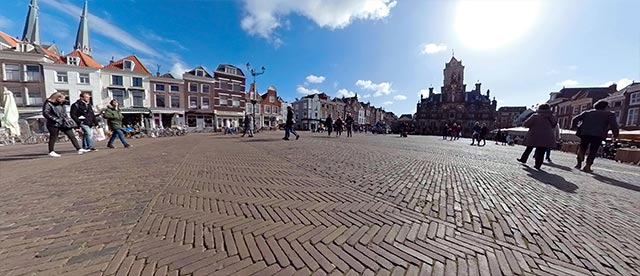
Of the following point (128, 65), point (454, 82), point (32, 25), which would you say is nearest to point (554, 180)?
point (128, 65)

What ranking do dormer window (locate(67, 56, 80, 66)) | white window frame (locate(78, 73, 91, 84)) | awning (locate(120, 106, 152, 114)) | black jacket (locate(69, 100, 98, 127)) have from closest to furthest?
black jacket (locate(69, 100, 98, 127)), dormer window (locate(67, 56, 80, 66)), white window frame (locate(78, 73, 91, 84)), awning (locate(120, 106, 152, 114))

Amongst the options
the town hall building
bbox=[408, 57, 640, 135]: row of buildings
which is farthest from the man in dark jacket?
the town hall building

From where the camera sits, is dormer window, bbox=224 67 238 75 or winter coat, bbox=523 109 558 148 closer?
winter coat, bbox=523 109 558 148

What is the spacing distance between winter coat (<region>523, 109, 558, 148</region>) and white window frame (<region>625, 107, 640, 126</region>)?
36.0 m

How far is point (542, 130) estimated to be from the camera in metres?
5.77

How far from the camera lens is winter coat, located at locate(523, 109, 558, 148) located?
5.64 m

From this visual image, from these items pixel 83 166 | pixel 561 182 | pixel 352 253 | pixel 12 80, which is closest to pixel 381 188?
pixel 352 253

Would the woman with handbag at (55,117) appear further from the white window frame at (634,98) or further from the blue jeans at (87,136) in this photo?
the white window frame at (634,98)

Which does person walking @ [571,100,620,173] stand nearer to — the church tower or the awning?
the awning

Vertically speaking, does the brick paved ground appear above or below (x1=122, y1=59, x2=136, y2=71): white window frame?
below

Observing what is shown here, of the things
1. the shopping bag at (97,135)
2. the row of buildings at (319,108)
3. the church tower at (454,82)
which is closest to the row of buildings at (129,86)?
the shopping bag at (97,135)

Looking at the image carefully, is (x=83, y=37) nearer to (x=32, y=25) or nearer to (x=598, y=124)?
(x=32, y=25)

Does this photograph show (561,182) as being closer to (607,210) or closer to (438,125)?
(607,210)

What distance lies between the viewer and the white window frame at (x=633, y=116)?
84.3 ft
